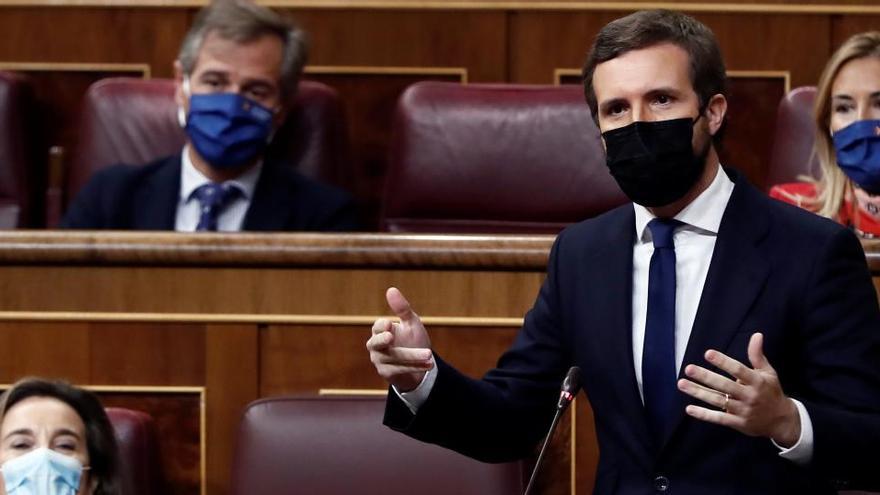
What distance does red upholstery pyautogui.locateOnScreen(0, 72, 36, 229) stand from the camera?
1.17 meters

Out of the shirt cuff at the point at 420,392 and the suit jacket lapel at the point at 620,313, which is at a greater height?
the suit jacket lapel at the point at 620,313

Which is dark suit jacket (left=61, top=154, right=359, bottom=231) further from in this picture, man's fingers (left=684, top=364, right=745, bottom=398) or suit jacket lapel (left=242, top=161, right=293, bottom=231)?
man's fingers (left=684, top=364, right=745, bottom=398)

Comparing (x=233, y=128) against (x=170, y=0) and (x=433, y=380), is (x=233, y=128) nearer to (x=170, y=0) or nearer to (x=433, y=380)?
(x=170, y=0)

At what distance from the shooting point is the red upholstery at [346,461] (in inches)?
29.3

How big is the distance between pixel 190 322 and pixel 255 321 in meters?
0.04

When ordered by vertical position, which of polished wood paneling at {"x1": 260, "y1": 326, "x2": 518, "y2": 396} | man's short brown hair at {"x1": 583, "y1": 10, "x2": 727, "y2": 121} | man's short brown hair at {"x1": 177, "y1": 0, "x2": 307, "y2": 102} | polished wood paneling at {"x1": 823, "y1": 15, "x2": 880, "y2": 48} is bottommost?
polished wood paneling at {"x1": 260, "y1": 326, "x2": 518, "y2": 396}

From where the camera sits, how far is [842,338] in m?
0.59

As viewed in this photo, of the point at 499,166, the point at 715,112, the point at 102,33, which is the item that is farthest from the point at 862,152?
the point at 102,33

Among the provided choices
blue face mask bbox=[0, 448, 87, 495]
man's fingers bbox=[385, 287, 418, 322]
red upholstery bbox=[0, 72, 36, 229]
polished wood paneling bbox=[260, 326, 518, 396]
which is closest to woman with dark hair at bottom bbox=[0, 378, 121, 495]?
blue face mask bbox=[0, 448, 87, 495]

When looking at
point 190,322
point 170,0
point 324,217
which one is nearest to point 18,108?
point 170,0

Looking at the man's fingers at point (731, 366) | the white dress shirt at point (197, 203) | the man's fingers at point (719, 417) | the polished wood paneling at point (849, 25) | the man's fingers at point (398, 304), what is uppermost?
the polished wood paneling at point (849, 25)

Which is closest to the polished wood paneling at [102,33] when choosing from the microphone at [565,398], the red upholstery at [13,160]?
the red upholstery at [13,160]

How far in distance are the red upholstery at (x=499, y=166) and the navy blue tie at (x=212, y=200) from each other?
117 mm

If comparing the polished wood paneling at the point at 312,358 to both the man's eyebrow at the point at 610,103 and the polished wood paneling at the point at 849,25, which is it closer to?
the man's eyebrow at the point at 610,103
